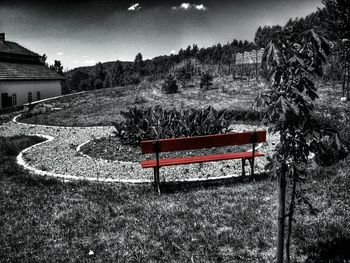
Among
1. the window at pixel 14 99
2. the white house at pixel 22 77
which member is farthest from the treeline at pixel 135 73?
the window at pixel 14 99

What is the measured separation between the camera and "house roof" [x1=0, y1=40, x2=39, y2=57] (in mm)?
35688

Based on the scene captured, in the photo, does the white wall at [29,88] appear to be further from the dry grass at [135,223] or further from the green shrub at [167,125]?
the dry grass at [135,223]

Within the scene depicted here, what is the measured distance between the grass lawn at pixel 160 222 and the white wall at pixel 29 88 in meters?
28.0

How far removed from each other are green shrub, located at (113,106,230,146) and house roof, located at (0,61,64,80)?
24.7 meters

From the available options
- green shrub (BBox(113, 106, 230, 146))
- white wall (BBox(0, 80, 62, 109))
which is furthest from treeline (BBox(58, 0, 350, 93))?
white wall (BBox(0, 80, 62, 109))

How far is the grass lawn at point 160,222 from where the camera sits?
428cm

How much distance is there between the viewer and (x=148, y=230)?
Answer: 16.2 ft

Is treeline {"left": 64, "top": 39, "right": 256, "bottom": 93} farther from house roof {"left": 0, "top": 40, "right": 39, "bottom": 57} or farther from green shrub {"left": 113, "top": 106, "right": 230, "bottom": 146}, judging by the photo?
green shrub {"left": 113, "top": 106, "right": 230, "bottom": 146}

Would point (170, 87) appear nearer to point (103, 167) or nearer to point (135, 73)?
point (103, 167)

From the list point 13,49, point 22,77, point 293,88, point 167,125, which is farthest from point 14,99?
point 293,88

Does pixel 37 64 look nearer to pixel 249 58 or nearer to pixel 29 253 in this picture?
pixel 249 58

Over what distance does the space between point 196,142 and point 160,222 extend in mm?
2393

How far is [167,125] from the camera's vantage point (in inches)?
426

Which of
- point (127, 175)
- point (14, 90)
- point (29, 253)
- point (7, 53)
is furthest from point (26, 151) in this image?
point (7, 53)
